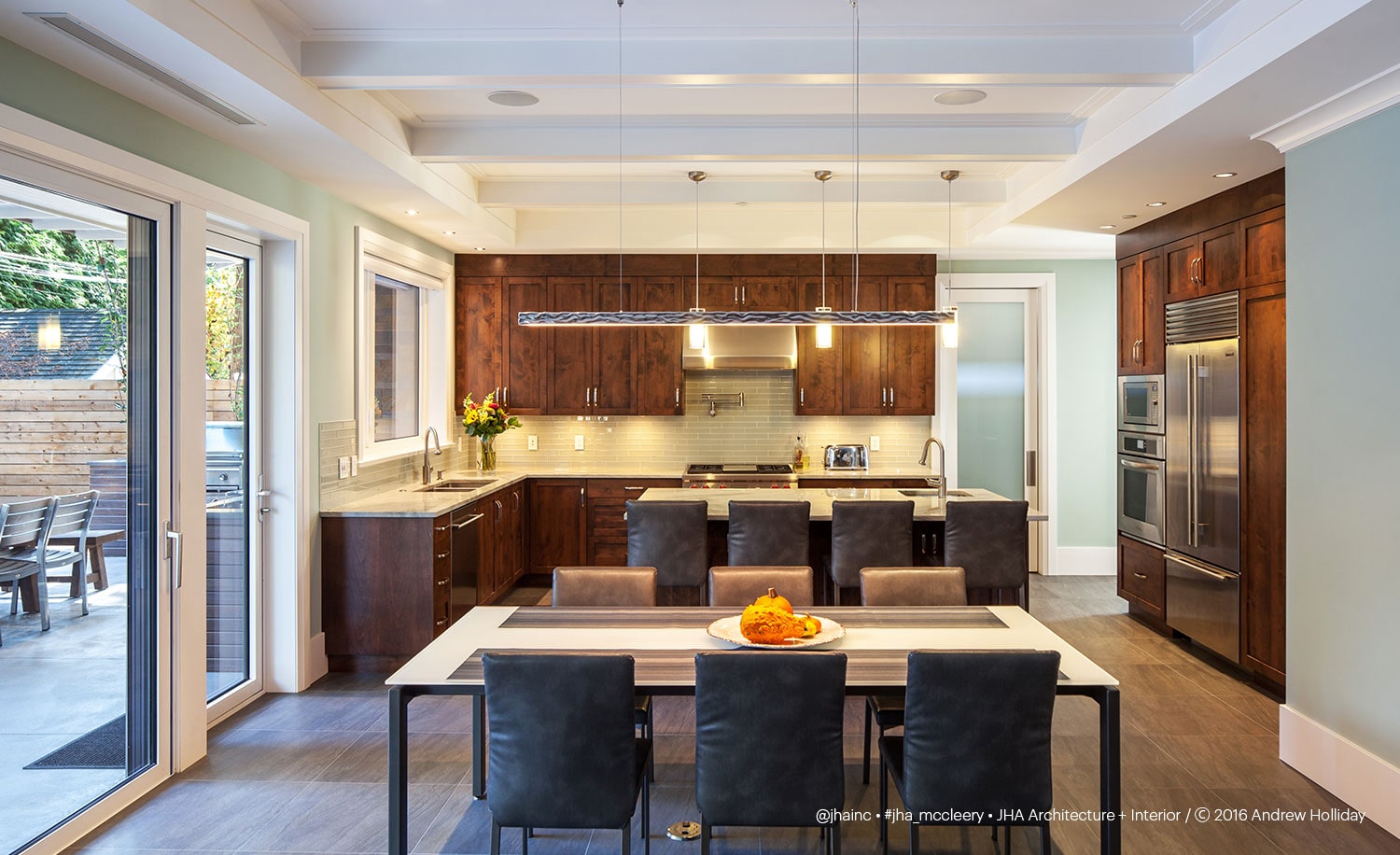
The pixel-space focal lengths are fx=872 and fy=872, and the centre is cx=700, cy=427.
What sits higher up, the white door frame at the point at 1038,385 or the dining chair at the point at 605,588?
the white door frame at the point at 1038,385

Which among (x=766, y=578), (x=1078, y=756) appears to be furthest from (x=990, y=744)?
(x=1078, y=756)

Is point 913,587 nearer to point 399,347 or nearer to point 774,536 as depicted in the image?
point 774,536

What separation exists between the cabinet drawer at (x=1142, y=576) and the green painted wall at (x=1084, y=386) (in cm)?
130

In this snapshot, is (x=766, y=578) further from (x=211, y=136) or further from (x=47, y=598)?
(x=211, y=136)

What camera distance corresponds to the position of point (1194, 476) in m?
5.03

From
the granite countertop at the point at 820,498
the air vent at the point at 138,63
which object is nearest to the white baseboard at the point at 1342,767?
the granite countertop at the point at 820,498

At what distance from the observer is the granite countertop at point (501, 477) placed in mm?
4785

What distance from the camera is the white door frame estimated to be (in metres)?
7.26

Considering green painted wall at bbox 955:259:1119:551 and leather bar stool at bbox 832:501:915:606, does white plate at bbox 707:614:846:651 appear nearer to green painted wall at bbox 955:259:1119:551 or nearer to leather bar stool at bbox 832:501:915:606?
leather bar stool at bbox 832:501:915:606

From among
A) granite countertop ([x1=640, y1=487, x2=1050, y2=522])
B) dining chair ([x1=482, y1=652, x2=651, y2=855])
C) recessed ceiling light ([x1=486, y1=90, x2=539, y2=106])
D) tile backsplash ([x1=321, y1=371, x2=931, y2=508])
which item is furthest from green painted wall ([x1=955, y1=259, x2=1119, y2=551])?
dining chair ([x1=482, y1=652, x2=651, y2=855])

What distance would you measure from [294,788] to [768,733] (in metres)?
2.12

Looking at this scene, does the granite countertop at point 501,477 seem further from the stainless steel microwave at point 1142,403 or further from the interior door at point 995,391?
the stainless steel microwave at point 1142,403

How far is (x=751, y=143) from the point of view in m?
4.64

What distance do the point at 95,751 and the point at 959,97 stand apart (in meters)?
4.57
